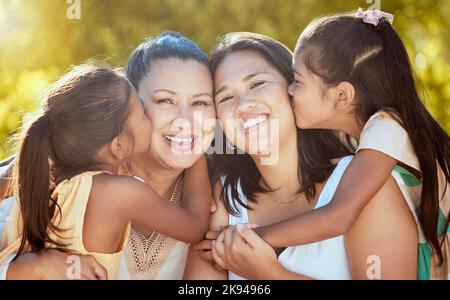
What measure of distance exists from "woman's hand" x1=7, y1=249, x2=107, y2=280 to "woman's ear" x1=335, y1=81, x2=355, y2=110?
3.46 ft

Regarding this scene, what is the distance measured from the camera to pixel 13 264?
2443mm

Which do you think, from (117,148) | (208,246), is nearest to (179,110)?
(117,148)

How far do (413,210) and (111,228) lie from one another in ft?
3.44

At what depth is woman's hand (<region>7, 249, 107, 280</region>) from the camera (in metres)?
2.42

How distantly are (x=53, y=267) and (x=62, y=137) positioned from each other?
0.44 metres

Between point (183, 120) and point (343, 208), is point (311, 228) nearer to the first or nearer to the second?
point (343, 208)

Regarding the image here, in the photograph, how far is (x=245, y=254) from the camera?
2447 mm

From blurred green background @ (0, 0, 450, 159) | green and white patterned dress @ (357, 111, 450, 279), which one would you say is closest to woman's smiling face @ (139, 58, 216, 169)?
green and white patterned dress @ (357, 111, 450, 279)

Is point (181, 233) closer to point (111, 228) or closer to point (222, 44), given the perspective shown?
point (111, 228)

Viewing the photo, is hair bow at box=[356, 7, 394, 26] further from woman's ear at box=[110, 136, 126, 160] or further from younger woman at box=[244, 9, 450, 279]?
woman's ear at box=[110, 136, 126, 160]

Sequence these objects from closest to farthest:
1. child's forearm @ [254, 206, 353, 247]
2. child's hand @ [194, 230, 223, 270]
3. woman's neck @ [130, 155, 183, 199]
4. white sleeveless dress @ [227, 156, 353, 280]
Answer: child's forearm @ [254, 206, 353, 247] < white sleeveless dress @ [227, 156, 353, 280] < child's hand @ [194, 230, 223, 270] < woman's neck @ [130, 155, 183, 199]

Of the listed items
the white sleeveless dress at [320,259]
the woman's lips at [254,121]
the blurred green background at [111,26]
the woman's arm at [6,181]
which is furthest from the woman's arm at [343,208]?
the blurred green background at [111,26]

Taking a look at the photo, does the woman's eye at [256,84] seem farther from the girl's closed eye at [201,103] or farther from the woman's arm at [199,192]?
the woman's arm at [199,192]

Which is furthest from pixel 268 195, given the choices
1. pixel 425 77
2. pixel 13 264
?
pixel 425 77
